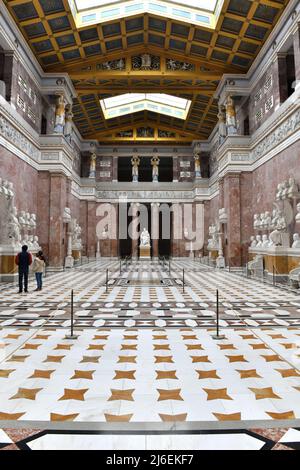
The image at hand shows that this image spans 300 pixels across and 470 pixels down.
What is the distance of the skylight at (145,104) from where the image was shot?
24141 mm

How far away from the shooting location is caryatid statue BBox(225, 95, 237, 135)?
18.2m

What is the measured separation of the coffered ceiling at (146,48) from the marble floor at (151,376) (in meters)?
11.9

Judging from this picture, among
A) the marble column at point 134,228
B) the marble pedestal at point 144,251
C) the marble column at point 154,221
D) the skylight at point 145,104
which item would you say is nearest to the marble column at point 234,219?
the skylight at point 145,104

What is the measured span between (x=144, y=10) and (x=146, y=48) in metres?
2.58

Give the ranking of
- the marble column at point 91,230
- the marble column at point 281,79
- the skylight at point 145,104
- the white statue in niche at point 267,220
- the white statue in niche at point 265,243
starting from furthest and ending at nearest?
the marble column at point 91,230, the skylight at point 145,104, the marble column at point 281,79, the white statue in niche at point 267,220, the white statue in niche at point 265,243

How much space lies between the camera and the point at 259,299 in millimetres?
8688

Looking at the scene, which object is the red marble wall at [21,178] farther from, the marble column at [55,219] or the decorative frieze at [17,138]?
the marble column at [55,219]

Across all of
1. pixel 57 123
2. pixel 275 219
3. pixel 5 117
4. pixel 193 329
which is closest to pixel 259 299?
pixel 193 329

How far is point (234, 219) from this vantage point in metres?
17.9

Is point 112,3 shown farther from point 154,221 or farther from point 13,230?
point 154,221

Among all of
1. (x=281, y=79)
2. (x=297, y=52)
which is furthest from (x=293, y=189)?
(x=281, y=79)

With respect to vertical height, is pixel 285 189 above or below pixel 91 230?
above
